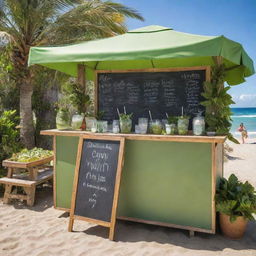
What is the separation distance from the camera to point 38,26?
23.9 feet

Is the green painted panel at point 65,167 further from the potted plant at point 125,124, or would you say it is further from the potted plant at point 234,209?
the potted plant at point 234,209

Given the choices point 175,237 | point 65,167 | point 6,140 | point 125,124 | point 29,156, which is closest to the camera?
point 175,237

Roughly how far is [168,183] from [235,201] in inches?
32.3

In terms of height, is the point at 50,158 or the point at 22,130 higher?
the point at 22,130

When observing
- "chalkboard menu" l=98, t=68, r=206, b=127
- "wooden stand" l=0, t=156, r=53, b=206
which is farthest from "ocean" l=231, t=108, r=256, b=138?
"wooden stand" l=0, t=156, r=53, b=206

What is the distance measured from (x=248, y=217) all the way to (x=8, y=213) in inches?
135

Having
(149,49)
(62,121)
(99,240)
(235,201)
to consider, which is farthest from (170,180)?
(62,121)

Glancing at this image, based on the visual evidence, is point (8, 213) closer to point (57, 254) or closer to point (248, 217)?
point (57, 254)

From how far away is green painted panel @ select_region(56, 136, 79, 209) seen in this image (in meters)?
3.72

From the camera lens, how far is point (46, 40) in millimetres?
7289

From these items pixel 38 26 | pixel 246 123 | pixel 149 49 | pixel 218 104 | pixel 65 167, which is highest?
pixel 38 26

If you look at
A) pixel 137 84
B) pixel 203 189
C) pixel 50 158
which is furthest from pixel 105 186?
pixel 50 158

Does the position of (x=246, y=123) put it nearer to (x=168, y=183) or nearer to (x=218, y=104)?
(x=218, y=104)

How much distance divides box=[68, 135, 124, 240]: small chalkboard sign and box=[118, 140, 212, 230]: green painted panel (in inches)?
9.7
